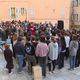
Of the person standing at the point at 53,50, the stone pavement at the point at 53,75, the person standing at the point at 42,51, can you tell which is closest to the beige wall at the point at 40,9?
the stone pavement at the point at 53,75

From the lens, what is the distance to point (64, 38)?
1820cm

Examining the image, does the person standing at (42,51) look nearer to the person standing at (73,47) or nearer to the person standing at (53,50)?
the person standing at (53,50)

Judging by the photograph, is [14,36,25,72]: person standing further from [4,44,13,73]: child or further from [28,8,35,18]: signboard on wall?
[28,8,35,18]: signboard on wall

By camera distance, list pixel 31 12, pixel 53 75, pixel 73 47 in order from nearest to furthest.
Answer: pixel 53 75, pixel 73 47, pixel 31 12

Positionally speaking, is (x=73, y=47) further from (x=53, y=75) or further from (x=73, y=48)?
(x=53, y=75)

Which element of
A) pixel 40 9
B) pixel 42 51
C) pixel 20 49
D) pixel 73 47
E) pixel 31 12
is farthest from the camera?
pixel 40 9

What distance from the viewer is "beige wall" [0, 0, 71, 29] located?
4425 centimetres

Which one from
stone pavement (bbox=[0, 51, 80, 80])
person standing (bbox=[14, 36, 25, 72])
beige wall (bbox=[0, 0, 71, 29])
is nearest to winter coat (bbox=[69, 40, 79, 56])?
stone pavement (bbox=[0, 51, 80, 80])

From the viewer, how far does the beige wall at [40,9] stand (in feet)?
145

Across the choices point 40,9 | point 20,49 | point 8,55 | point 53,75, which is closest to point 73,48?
point 53,75

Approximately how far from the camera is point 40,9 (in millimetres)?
47094

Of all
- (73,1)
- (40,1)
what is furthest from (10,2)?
(73,1)

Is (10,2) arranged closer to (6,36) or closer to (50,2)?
(50,2)

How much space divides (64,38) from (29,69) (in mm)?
2636
